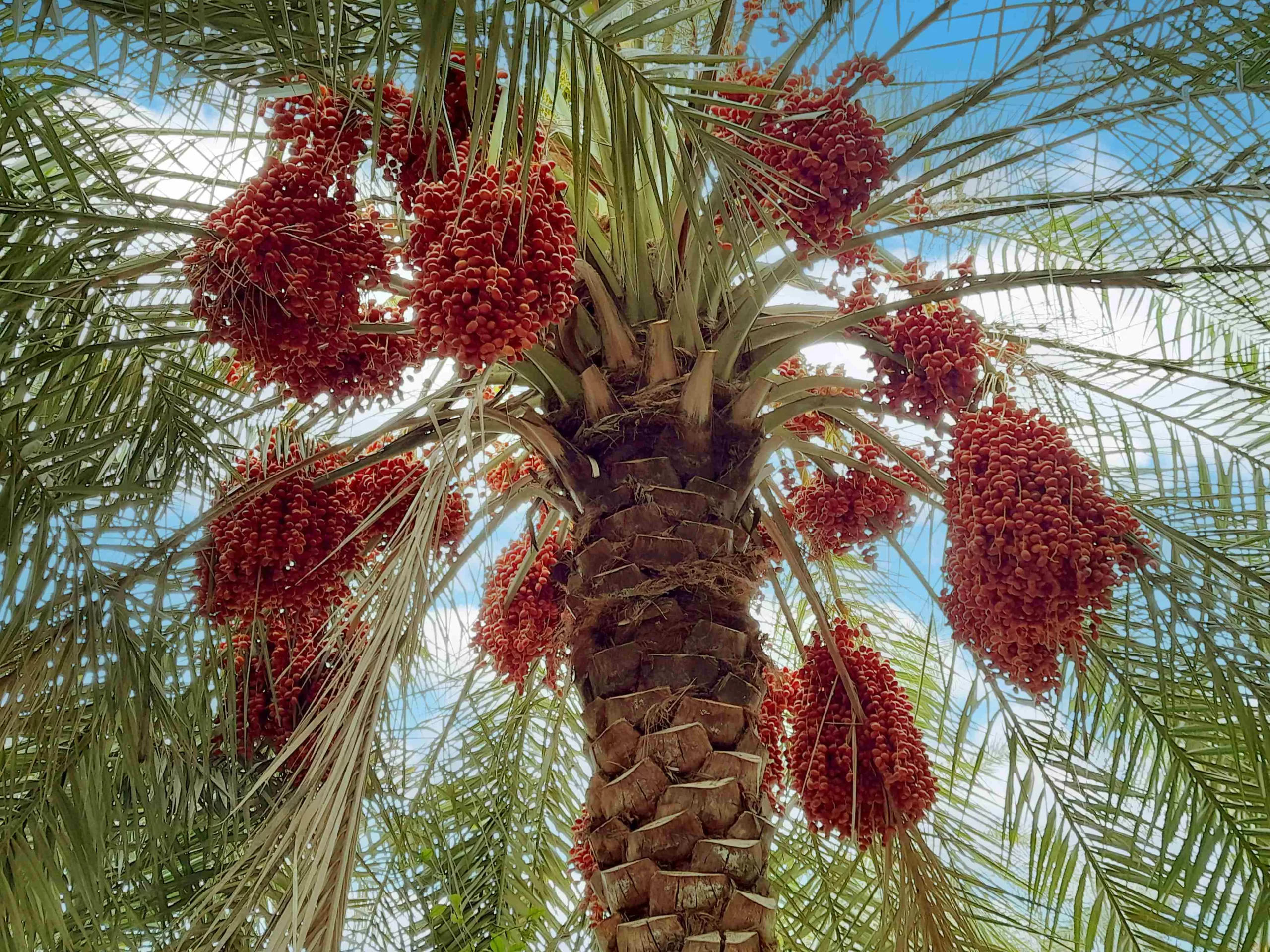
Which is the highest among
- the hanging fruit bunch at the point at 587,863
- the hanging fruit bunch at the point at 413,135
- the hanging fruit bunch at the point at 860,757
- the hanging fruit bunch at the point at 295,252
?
the hanging fruit bunch at the point at 413,135

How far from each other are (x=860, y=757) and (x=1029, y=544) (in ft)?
3.23

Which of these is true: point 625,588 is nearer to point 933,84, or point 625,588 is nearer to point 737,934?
point 737,934

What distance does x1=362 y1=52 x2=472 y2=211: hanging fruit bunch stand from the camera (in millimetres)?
2375

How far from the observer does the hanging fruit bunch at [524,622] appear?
3.40m

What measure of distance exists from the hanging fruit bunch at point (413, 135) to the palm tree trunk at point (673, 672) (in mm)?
765

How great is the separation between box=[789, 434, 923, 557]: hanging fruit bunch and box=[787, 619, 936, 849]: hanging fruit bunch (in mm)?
460

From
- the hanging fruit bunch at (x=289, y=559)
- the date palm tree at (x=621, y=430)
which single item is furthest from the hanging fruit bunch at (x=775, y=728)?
the hanging fruit bunch at (x=289, y=559)

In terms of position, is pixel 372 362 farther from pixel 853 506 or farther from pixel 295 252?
pixel 853 506

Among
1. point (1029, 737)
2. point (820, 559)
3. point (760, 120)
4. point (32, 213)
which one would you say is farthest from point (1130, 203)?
point (32, 213)

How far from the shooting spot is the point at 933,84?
2.87 meters

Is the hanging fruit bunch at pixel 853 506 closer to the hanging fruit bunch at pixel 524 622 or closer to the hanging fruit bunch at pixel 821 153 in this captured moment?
the hanging fruit bunch at pixel 524 622

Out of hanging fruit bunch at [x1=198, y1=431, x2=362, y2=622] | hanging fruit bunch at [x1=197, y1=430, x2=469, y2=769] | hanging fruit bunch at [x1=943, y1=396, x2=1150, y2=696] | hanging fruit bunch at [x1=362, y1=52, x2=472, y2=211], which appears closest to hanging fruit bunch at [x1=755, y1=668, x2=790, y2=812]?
hanging fruit bunch at [x1=943, y1=396, x2=1150, y2=696]

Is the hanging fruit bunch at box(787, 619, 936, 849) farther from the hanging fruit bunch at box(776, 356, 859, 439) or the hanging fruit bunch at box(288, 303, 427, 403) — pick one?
the hanging fruit bunch at box(288, 303, 427, 403)

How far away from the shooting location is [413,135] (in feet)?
7.63
